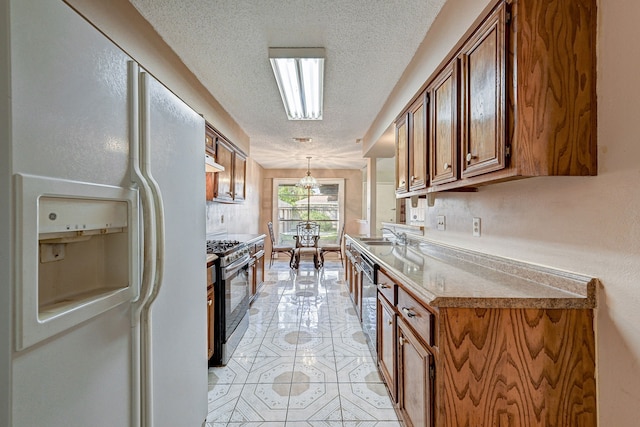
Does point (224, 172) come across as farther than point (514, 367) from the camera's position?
Yes

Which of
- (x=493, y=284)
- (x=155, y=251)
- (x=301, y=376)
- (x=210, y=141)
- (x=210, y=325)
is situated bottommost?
(x=301, y=376)

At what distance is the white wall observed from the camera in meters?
0.92

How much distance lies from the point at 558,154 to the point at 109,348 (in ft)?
5.14

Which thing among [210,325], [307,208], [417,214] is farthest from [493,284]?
[307,208]

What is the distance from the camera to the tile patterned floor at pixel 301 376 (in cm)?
173

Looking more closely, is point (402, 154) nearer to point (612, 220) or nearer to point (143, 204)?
point (612, 220)

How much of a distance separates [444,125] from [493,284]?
908mm

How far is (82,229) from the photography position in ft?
2.39

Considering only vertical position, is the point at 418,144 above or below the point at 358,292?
above

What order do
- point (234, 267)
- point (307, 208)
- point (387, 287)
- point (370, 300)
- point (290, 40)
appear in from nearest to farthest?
point (387, 287) < point (290, 40) < point (370, 300) < point (234, 267) < point (307, 208)

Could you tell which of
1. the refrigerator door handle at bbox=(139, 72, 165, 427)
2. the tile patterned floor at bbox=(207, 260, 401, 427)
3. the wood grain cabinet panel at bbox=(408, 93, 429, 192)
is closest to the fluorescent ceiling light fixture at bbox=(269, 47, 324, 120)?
the wood grain cabinet panel at bbox=(408, 93, 429, 192)

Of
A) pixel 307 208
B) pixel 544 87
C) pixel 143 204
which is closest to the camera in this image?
pixel 143 204

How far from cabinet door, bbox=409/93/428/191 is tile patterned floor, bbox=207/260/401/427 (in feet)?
4.67

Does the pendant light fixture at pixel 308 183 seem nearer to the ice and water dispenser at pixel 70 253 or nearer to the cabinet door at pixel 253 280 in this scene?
the cabinet door at pixel 253 280
